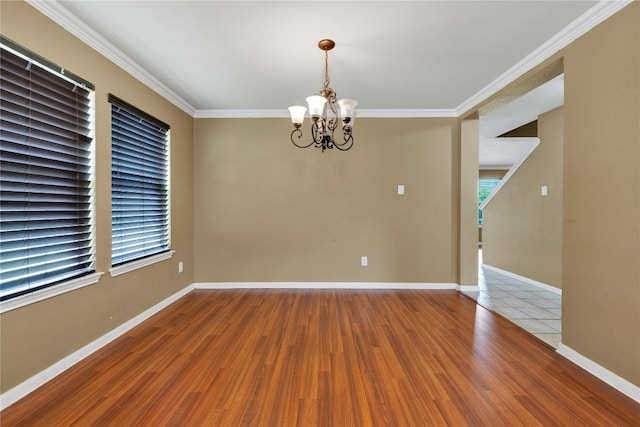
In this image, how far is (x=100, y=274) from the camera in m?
2.14

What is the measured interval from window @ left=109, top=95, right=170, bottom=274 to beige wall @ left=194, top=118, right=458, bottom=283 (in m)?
0.68

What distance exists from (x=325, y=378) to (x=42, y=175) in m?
2.28

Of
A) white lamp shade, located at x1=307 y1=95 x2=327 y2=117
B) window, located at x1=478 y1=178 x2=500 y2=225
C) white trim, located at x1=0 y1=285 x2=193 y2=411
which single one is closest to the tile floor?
white lamp shade, located at x1=307 y1=95 x2=327 y2=117

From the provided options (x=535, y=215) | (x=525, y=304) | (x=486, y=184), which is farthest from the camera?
(x=486, y=184)

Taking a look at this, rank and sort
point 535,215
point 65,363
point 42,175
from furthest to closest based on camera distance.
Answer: point 535,215, point 65,363, point 42,175

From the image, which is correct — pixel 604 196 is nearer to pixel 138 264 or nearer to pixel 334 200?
pixel 334 200

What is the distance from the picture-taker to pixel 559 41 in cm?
206

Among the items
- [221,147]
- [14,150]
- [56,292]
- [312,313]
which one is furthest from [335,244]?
[14,150]

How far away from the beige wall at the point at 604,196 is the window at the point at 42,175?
3688 mm

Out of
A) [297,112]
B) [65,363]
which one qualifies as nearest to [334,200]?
[297,112]

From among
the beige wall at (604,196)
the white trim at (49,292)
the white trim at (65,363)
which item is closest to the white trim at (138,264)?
the white trim at (49,292)

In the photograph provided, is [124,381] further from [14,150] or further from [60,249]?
Result: [14,150]

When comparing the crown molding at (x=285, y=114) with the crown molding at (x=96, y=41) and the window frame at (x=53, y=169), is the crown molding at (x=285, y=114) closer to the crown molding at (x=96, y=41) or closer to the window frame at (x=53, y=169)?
the crown molding at (x=96, y=41)

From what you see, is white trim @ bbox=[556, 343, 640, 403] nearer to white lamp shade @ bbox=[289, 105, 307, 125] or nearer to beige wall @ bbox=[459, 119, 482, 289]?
beige wall @ bbox=[459, 119, 482, 289]
